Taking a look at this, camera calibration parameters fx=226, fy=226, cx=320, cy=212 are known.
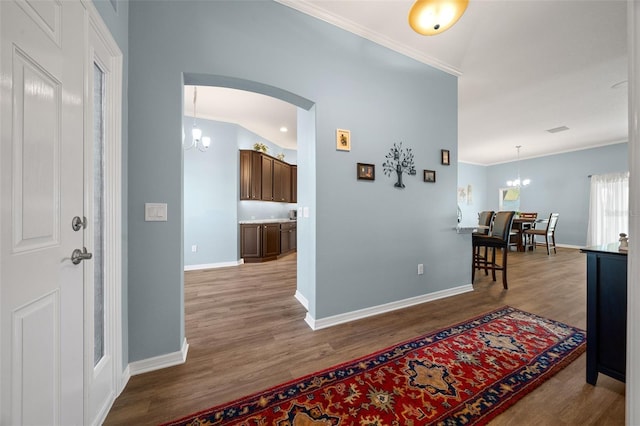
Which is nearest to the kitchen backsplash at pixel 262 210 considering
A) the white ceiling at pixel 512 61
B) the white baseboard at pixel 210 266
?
the white baseboard at pixel 210 266

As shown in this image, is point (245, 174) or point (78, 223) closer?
point (78, 223)

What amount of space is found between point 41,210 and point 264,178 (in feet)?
15.0

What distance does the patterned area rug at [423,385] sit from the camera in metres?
1.19

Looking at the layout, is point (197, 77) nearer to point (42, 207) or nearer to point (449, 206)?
point (42, 207)

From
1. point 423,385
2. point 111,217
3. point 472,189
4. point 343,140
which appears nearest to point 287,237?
point 343,140

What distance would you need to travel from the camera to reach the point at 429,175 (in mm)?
2721

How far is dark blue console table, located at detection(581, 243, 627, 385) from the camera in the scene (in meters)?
1.29

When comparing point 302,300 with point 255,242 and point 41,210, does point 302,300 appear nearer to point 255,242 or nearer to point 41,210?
point 41,210

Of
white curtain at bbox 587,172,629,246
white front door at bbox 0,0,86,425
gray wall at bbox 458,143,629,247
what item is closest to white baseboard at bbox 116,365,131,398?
white front door at bbox 0,0,86,425

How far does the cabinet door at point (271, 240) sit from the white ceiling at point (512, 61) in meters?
2.26

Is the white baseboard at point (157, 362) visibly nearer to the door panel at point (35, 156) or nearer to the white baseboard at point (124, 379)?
the white baseboard at point (124, 379)

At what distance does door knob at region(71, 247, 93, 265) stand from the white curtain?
32.5 feet

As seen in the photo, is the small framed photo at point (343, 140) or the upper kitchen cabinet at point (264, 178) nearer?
the small framed photo at point (343, 140)

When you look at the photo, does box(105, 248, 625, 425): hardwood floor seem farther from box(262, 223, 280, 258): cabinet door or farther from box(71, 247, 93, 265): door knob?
box(262, 223, 280, 258): cabinet door
